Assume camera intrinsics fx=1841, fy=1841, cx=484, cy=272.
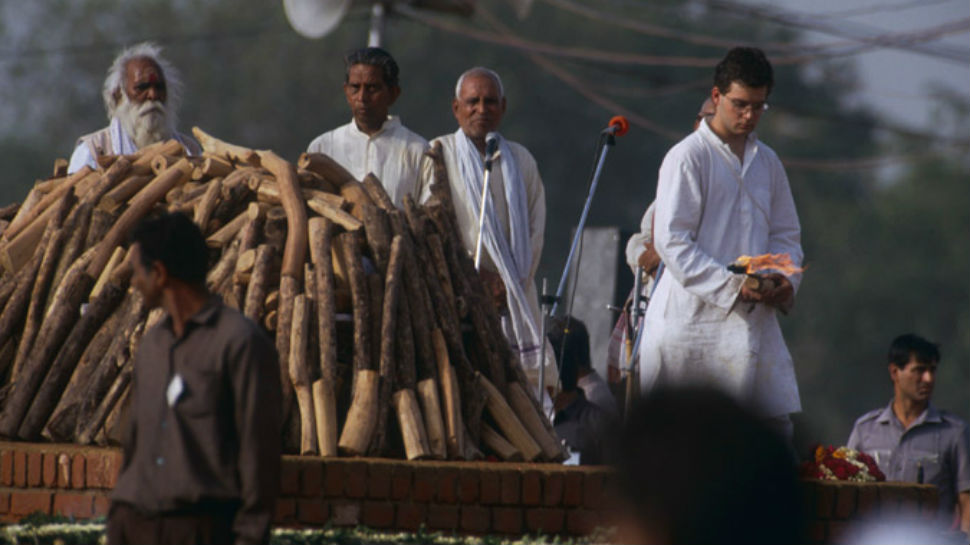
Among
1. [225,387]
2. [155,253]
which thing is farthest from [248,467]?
[155,253]

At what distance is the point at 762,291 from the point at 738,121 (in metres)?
0.80

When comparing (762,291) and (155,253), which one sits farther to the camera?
(762,291)

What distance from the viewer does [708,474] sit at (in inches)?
118

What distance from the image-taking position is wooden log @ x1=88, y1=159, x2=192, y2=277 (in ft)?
27.2

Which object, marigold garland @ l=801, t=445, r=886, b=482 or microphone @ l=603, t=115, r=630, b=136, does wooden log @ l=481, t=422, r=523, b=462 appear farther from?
microphone @ l=603, t=115, r=630, b=136

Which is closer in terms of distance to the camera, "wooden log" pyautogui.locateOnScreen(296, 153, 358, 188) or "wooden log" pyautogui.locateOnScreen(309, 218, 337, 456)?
"wooden log" pyautogui.locateOnScreen(309, 218, 337, 456)

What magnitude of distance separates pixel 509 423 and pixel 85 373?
6.02 feet

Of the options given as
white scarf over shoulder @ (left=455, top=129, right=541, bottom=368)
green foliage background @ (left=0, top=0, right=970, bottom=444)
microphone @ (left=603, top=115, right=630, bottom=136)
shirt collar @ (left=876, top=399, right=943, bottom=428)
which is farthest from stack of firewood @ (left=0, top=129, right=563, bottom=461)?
green foliage background @ (left=0, top=0, right=970, bottom=444)

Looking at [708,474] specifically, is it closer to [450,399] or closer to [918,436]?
[450,399]

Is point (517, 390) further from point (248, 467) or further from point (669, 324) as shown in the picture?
point (248, 467)

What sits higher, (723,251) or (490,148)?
(490,148)

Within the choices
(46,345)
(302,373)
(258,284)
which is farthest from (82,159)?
(302,373)

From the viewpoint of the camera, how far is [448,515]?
7141 millimetres

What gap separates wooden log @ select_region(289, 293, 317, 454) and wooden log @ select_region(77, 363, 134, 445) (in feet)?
2.35
